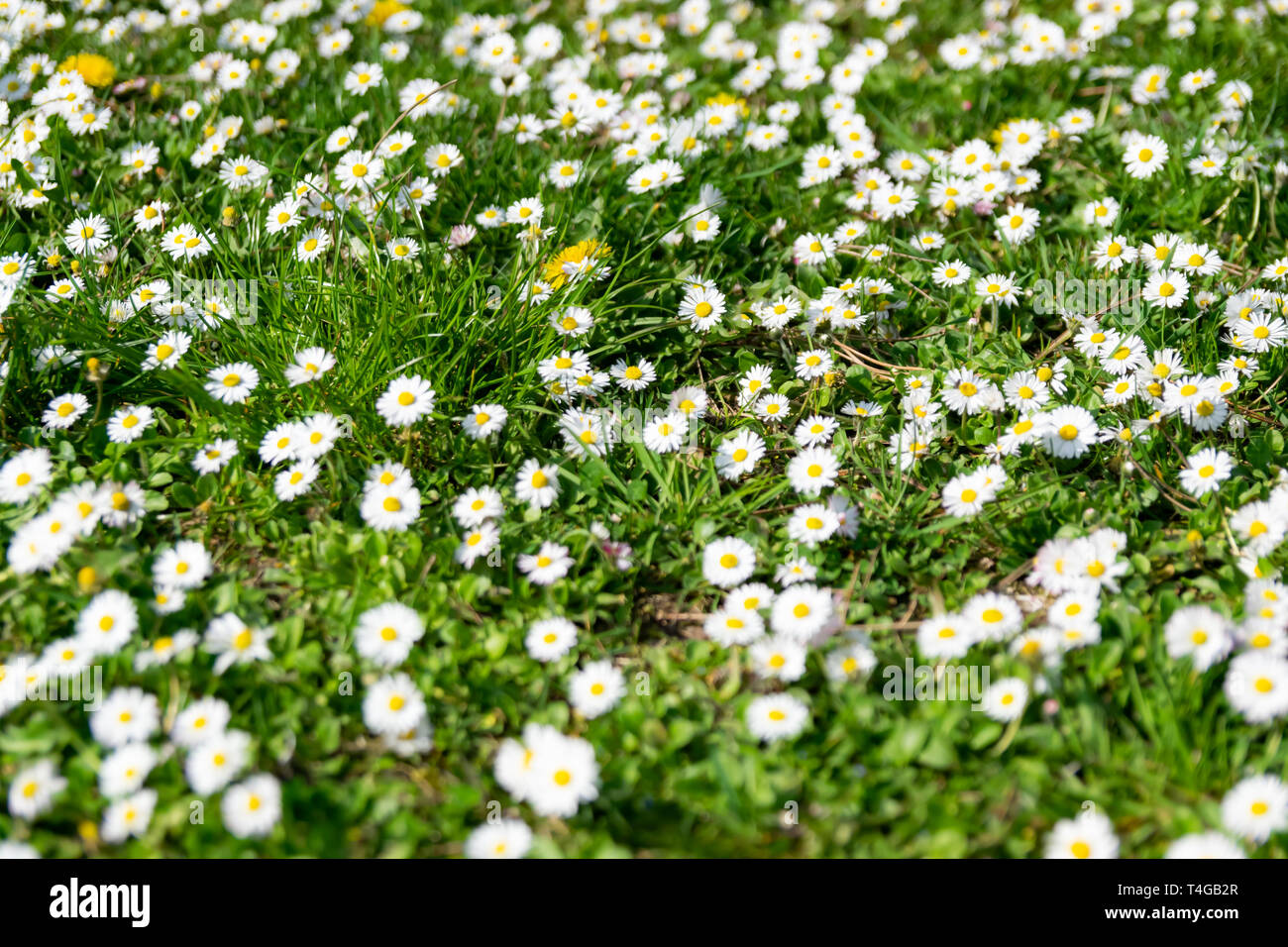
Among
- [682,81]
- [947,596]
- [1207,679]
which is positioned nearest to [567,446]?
[947,596]

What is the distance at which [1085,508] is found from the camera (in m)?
2.67

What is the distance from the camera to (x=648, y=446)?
292cm

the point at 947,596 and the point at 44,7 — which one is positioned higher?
the point at 44,7

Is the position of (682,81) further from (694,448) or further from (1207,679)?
(1207,679)

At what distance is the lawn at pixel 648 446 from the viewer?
6.93ft

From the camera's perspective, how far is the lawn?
83.1 inches

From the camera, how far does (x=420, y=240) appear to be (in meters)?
3.43

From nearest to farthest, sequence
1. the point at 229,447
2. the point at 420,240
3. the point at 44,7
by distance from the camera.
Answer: the point at 229,447, the point at 420,240, the point at 44,7

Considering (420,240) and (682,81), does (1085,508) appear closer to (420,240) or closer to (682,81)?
(420,240)

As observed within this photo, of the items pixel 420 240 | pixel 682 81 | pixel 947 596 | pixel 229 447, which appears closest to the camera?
pixel 947 596

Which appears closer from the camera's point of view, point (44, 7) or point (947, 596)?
point (947, 596)
